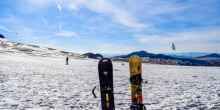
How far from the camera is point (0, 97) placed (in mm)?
16531

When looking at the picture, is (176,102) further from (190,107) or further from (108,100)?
(108,100)

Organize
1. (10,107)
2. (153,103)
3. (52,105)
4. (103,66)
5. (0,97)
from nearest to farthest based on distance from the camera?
1. (103,66)
2. (10,107)
3. (52,105)
4. (153,103)
5. (0,97)

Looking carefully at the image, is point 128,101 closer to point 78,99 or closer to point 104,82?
point 78,99

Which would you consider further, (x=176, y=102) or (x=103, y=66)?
(x=176, y=102)

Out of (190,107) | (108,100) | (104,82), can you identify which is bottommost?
(190,107)

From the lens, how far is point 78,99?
54.4 ft

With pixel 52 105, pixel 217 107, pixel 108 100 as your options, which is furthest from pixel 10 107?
pixel 217 107

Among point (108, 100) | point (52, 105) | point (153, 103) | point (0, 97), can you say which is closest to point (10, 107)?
point (52, 105)

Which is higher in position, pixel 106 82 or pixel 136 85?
pixel 106 82

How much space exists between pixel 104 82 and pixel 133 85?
970mm

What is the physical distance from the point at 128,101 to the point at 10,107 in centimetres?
607

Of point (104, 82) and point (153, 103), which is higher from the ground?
point (104, 82)

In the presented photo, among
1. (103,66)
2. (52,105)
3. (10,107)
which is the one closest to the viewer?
(103,66)

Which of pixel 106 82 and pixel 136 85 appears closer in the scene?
pixel 106 82
